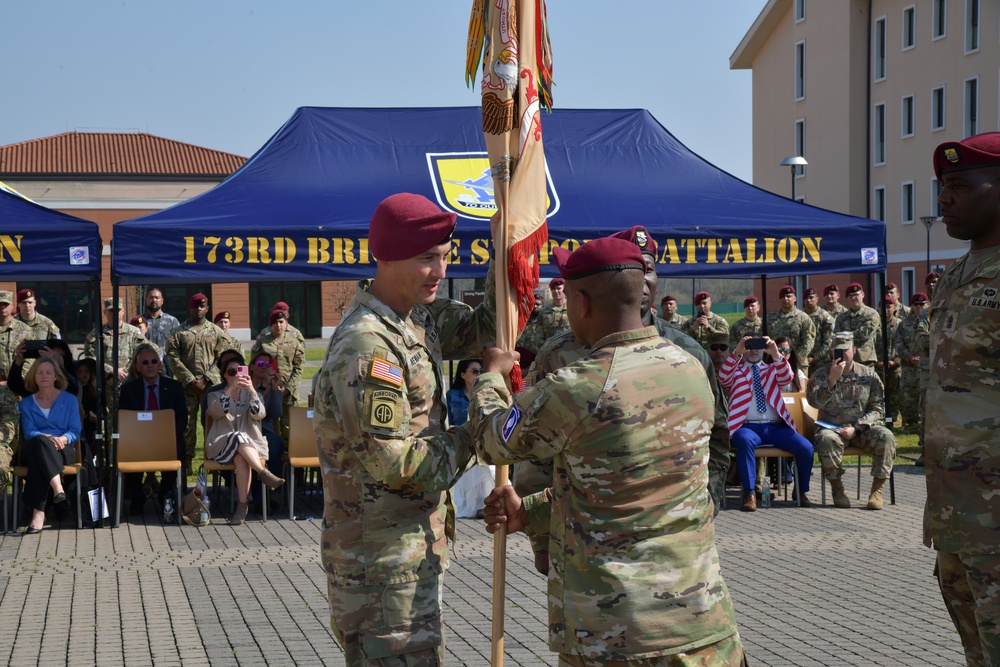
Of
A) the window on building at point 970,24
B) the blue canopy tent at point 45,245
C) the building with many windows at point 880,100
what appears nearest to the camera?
the blue canopy tent at point 45,245

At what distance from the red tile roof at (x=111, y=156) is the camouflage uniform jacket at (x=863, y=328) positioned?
128ft

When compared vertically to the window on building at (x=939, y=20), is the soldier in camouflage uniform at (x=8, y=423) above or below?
below

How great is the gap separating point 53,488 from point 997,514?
8.19 m

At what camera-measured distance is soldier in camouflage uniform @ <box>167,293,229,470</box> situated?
1333cm

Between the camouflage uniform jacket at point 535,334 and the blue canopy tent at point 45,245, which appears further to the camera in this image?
the camouflage uniform jacket at point 535,334

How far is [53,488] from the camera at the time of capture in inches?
389

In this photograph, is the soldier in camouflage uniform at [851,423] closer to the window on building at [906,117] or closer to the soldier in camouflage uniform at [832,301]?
the soldier in camouflage uniform at [832,301]

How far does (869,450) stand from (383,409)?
28.8ft

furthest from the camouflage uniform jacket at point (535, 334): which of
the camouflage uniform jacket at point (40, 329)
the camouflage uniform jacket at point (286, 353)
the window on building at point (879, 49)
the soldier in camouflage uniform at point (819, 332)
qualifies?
the window on building at point (879, 49)

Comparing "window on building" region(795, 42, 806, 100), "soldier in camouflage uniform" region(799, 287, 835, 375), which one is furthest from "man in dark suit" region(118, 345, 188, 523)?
"window on building" region(795, 42, 806, 100)

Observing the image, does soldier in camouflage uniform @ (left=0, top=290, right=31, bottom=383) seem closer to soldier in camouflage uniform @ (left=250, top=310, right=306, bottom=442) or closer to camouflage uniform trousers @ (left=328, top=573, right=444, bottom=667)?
soldier in camouflage uniform @ (left=250, top=310, right=306, bottom=442)

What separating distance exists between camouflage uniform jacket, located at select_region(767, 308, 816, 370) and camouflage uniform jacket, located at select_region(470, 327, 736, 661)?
12.9m

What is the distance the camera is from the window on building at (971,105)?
1517 inches

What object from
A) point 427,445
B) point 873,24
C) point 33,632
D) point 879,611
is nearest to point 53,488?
point 33,632
